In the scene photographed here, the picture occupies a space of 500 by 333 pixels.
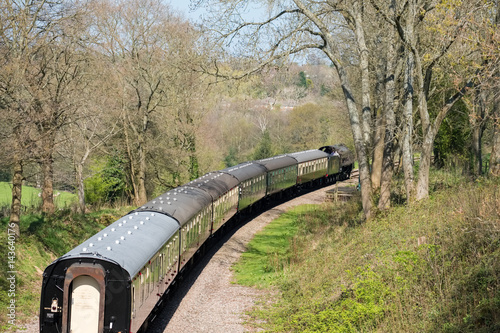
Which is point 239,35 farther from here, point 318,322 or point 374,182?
point 374,182

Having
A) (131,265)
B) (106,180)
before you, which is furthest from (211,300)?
(106,180)

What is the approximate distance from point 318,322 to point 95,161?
2836 cm

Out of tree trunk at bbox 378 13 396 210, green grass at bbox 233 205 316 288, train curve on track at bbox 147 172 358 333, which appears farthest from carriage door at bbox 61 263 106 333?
tree trunk at bbox 378 13 396 210

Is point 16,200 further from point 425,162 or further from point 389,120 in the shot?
point 425,162

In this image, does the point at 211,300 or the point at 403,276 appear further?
the point at 211,300

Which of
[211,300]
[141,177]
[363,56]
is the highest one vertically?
[363,56]

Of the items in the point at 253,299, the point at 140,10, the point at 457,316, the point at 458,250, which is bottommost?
the point at 253,299

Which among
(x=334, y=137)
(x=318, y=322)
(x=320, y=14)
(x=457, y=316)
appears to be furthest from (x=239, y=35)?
(x=334, y=137)

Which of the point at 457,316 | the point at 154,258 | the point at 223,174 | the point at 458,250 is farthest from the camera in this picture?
the point at 223,174

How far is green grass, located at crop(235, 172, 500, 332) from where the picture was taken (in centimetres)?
930

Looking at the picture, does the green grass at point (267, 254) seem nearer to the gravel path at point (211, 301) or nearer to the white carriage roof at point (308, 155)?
the gravel path at point (211, 301)

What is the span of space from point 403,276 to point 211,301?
235 inches

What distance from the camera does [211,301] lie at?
14727 mm

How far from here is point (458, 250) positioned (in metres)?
10.6
